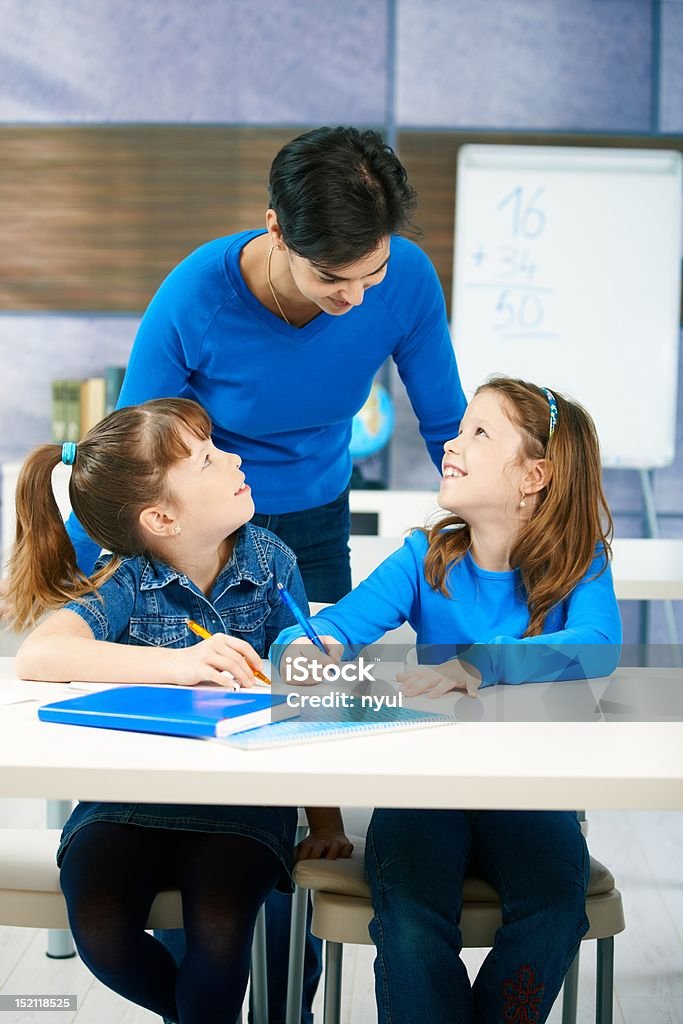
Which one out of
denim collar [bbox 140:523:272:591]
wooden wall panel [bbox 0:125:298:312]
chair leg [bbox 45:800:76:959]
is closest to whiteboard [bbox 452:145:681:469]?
wooden wall panel [bbox 0:125:298:312]

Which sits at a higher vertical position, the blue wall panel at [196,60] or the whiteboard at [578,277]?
the blue wall panel at [196,60]

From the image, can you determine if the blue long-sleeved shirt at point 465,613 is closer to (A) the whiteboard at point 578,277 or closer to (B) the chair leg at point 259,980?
(B) the chair leg at point 259,980

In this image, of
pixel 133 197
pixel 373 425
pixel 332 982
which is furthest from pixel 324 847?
pixel 133 197

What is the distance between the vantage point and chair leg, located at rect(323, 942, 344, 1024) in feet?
4.14

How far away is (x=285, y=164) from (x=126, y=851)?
2.77 ft

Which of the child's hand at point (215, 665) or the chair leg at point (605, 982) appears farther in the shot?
the chair leg at point (605, 982)

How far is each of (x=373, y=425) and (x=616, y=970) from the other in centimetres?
242

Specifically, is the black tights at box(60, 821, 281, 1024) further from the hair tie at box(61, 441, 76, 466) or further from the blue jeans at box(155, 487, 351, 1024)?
the hair tie at box(61, 441, 76, 466)

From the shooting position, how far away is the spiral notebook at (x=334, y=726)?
0.95 m

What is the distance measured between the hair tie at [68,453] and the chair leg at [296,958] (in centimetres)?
64

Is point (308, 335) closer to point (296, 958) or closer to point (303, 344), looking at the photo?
point (303, 344)

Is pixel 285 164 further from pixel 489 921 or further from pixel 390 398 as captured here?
pixel 390 398

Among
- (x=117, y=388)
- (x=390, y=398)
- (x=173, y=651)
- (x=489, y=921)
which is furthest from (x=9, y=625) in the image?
(x=390, y=398)

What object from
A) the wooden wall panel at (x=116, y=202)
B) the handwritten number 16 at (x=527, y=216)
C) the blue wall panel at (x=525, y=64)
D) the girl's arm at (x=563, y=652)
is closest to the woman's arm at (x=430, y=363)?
the girl's arm at (x=563, y=652)
